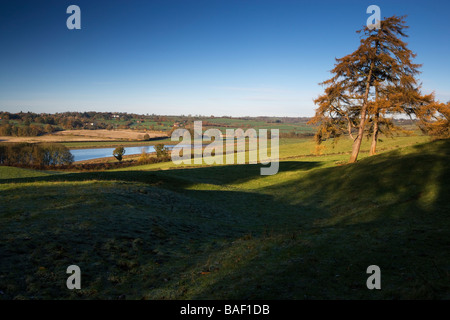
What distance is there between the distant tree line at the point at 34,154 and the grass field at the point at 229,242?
9558cm

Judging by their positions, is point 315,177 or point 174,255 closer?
point 174,255

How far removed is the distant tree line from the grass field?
314 ft

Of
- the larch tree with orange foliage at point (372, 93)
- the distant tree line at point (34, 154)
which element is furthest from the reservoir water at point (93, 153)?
the larch tree with orange foliage at point (372, 93)

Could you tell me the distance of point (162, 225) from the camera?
15914 millimetres

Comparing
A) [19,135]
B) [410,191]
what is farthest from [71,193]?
[19,135]

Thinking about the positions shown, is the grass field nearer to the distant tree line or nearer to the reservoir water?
the distant tree line

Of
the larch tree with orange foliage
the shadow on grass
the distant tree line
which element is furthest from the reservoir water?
the larch tree with orange foliage

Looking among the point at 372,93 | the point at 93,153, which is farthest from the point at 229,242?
the point at 93,153

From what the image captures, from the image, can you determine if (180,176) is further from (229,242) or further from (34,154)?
(34,154)

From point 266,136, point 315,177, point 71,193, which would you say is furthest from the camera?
point 266,136

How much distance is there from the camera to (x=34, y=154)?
334 feet

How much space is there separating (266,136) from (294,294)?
149 meters
